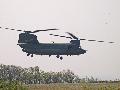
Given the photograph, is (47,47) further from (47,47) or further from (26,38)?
(26,38)

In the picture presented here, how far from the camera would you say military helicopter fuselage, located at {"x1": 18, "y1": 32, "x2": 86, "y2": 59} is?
53.8m

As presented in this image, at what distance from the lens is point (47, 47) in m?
54.1

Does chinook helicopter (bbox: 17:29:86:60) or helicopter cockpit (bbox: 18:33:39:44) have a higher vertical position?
helicopter cockpit (bbox: 18:33:39:44)

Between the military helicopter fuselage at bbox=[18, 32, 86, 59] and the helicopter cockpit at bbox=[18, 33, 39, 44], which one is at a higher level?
the helicopter cockpit at bbox=[18, 33, 39, 44]

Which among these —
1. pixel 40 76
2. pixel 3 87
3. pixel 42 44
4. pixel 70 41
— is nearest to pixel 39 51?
pixel 42 44

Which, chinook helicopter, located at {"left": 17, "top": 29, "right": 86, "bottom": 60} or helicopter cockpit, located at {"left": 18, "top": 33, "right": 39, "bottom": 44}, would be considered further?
helicopter cockpit, located at {"left": 18, "top": 33, "right": 39, "bottom": 44}

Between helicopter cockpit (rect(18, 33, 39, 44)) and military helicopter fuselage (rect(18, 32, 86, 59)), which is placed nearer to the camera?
military helicopter fuselage (rect(18, 32, 86, 59))

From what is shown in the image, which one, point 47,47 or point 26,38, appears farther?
point 26,38

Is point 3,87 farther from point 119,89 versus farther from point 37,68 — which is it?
point 37,68

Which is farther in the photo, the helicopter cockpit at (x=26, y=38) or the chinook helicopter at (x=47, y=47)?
the helicopter cockpit at (x=26, y=38)

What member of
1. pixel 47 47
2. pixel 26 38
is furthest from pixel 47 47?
pixel 26 38

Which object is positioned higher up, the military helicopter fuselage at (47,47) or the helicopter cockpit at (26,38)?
the helicopter cockpit at (26,38)

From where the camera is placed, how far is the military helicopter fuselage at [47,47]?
53.8 metres

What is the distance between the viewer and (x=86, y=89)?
32594 millimetres
